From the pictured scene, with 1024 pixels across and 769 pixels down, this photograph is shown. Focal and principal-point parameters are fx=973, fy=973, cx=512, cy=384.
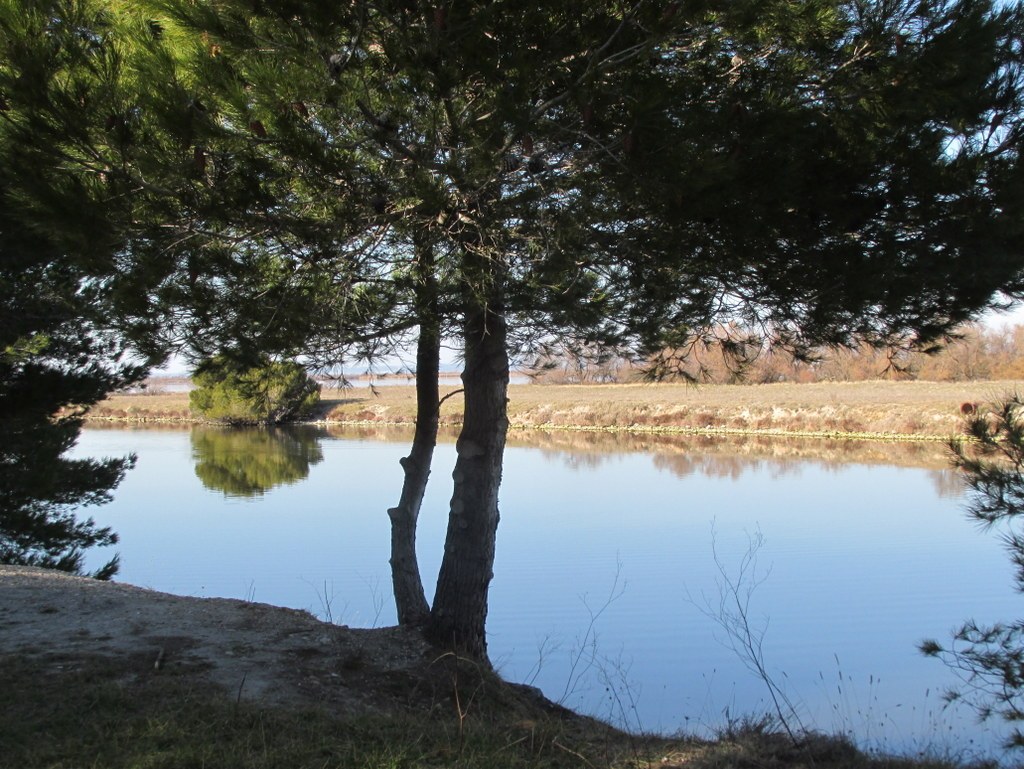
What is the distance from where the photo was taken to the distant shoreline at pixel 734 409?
82.3 feet

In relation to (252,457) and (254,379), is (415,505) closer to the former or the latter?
(254,379)

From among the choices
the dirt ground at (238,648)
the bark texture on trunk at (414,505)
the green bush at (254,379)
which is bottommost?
the dirt ground at (238,648)

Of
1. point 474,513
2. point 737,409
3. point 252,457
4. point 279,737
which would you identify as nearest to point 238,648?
point 474,513

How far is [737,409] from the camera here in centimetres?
2912

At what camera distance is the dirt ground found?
4.80 metres

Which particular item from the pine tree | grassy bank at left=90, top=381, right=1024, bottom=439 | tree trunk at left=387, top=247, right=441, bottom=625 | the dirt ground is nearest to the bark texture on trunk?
tree trunk at left=387, top=247, right=441, bottom=625

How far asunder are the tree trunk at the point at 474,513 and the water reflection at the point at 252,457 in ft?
40.7

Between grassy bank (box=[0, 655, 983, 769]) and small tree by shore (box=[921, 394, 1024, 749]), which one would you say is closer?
grassy bank (box=[0, 655, 983, 769])

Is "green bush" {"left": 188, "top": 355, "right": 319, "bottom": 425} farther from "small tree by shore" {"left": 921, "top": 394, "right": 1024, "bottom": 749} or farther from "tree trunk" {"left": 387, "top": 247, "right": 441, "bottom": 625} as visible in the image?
"small tree by shore" {"left": 921, "top": 394, "right": 1024, "bottom": 749}

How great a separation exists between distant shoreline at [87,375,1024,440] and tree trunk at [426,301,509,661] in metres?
16.8

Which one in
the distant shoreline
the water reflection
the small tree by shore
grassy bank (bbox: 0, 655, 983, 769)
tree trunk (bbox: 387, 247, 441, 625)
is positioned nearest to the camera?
grassy bank (bbox: 0, 655, 983, 769)

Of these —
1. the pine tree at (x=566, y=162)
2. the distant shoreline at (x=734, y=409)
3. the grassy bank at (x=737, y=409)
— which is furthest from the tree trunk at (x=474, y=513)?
the distant shoreline at (x=734, y=409)

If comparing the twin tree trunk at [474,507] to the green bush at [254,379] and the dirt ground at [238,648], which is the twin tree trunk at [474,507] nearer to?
the dirt ground at [238,648]

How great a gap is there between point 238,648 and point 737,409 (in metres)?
25.1
